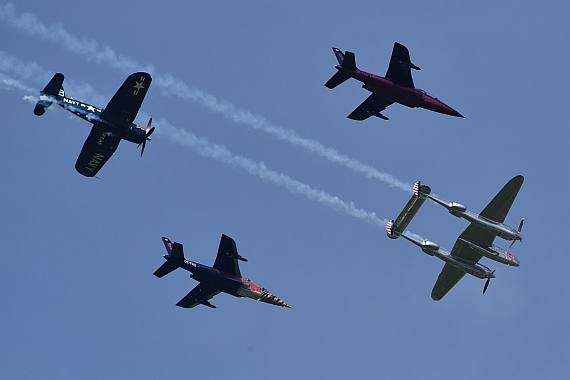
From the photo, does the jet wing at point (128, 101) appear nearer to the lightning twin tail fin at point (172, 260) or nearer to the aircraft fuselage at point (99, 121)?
the aircraft fuselage at point (99, 121)

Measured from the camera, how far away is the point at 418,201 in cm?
8519

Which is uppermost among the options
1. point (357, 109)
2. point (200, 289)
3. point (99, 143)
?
point (357, 109)

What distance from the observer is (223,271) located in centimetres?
8681

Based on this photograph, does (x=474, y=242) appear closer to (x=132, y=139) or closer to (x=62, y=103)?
(x=132, y=139)

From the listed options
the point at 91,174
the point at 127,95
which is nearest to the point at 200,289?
the point at 91,174

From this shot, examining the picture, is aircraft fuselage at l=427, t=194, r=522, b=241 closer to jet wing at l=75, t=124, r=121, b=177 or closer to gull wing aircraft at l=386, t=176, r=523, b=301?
gull wing aircraft at l=386, t=176, r=523, b=301

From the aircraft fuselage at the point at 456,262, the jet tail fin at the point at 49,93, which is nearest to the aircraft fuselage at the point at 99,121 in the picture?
the jet tail fin at the point at 49,93

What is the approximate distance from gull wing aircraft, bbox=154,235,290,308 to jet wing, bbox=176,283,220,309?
2681mm

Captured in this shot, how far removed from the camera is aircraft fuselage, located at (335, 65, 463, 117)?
83500 mm

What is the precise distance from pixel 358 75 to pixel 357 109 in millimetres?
7603

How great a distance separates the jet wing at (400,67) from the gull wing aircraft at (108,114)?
19.2 metres

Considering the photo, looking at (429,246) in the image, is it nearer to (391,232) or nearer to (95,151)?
(391,232)

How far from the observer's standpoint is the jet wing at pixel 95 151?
81.2 m

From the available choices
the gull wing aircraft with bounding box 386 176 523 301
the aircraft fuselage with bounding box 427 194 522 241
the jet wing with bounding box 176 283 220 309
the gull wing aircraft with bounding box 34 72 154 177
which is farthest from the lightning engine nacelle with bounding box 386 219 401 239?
the gull wing aircraft with bounding box 34 72 154 177
